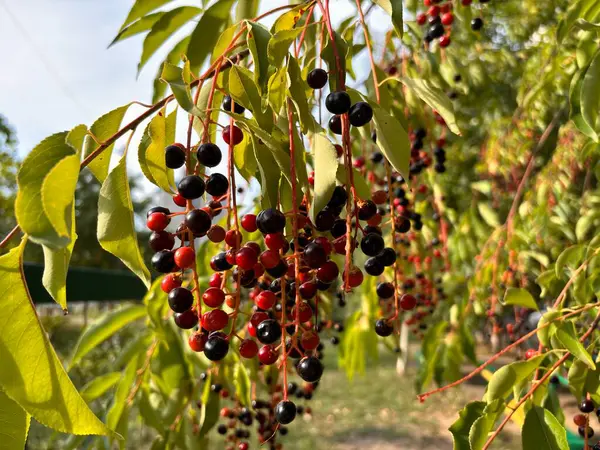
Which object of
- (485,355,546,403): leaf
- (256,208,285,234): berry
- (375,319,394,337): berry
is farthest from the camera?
(485,355,546,403): leaf

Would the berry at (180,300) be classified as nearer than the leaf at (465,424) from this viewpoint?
Yes

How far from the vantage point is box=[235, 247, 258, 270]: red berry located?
57 cm

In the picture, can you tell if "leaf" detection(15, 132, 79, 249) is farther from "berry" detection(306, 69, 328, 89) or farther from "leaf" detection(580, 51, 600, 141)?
"leaf" detection(580, 51, 600, 141)

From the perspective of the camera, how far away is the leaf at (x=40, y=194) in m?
0.44

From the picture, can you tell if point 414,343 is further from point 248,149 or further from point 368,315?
point 248,149

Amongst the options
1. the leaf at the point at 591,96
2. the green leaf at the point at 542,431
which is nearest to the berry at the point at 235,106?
the leaf at the point at 591,96

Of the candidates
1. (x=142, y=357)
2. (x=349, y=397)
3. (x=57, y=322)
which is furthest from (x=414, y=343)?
(x=142, y=357)

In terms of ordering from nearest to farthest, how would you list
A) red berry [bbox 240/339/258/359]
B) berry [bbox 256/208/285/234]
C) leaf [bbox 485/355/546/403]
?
berry [bbox 256/208/285/234], red berry [bbox 240/339/258/359], leaf [bbox 485/355/546/403]

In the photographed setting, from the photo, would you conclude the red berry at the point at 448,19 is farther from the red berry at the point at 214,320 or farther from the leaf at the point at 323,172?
the red berry at the point at 214,320

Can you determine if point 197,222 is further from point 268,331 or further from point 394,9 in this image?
point 394,9

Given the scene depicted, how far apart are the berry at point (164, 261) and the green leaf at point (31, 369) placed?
142mm

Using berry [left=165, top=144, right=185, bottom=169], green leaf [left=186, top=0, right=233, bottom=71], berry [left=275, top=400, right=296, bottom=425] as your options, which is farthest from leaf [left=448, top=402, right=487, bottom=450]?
green leaf [left=186, top=0, right=233, bottom=71]

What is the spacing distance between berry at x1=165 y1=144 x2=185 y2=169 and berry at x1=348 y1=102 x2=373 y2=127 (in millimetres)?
212

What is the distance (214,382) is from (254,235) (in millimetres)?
451
